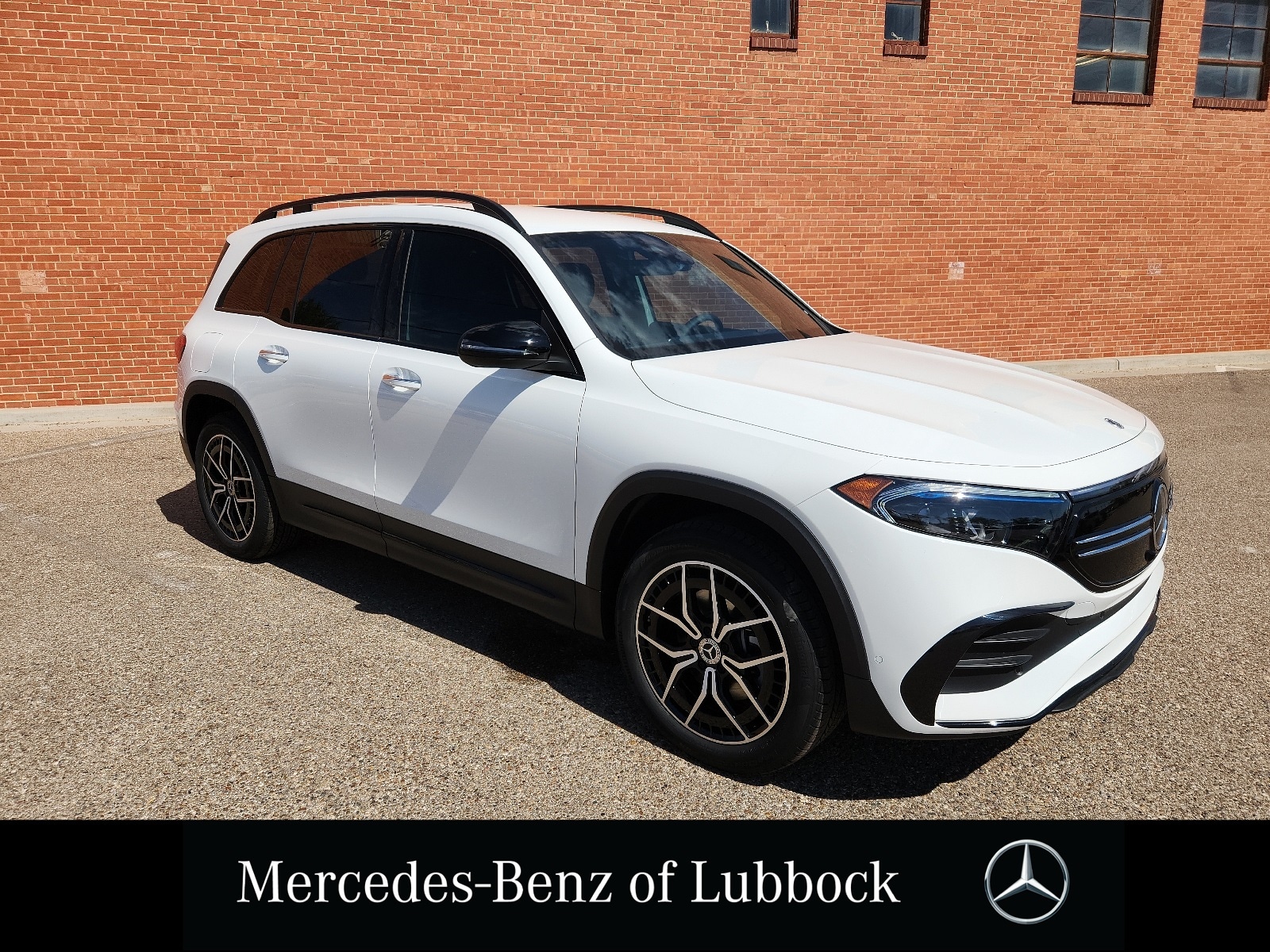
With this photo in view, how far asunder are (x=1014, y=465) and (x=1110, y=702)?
1550mm

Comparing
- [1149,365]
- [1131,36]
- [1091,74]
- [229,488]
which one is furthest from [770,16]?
[229,488]

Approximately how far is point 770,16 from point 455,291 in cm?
799

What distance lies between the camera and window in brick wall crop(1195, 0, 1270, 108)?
12.4 m

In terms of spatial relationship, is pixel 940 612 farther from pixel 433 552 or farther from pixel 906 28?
pixel 906 28

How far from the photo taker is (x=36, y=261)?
8922 millimetres

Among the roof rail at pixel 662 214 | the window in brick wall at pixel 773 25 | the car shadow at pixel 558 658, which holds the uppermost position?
the window in brick wall at pixel 773 25

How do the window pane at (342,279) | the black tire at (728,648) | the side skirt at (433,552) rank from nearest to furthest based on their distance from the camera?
the black tire at (728,648) → the side skirt at (433,552) → the window pane at (342,279)

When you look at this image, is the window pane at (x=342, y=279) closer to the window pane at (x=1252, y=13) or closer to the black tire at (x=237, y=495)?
the black tire at (x=237, y=495)

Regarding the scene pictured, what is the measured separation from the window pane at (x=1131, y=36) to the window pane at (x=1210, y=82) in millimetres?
878

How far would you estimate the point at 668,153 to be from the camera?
10.4 metres

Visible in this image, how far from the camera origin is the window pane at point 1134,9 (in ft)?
39.4

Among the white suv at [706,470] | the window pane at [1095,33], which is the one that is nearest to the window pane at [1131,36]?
the window pane at [1095,33]

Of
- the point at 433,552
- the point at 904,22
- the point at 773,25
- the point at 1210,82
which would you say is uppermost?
the point at 904,22
